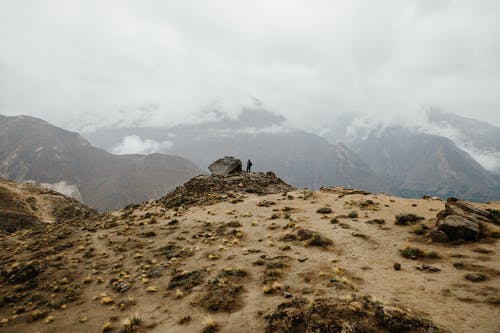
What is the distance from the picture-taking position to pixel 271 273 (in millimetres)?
18156

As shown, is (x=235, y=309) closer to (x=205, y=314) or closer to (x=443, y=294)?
(x=205, y=314)

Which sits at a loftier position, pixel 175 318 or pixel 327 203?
pixel 327 203

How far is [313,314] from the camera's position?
11.7m

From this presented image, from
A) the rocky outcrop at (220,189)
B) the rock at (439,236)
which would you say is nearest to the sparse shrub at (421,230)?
the rock at (439,236)

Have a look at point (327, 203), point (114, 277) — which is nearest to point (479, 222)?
point (327, 203)

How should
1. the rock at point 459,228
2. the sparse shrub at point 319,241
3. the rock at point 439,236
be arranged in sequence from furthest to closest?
the sparse shrub at point 319,241 < the rock at point 439,236 < the rock at point 459,228

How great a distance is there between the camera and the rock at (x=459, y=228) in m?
20.2

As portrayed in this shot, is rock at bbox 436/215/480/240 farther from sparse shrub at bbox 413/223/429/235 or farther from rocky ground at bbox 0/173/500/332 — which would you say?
sparse shrub at bbox 413/223/429/235

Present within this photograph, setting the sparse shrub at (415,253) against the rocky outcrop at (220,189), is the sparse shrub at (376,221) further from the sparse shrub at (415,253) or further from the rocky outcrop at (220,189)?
the rocky outcrop at (220,189)

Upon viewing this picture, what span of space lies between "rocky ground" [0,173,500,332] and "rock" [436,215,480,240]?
0.07 metres

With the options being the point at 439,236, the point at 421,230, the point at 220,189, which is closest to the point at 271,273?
the point at 439,236

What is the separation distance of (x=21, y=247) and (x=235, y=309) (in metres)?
31.5

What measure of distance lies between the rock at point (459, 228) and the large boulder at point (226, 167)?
138 ft

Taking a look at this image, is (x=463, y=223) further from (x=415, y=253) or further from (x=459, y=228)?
(x=415, y=253)
